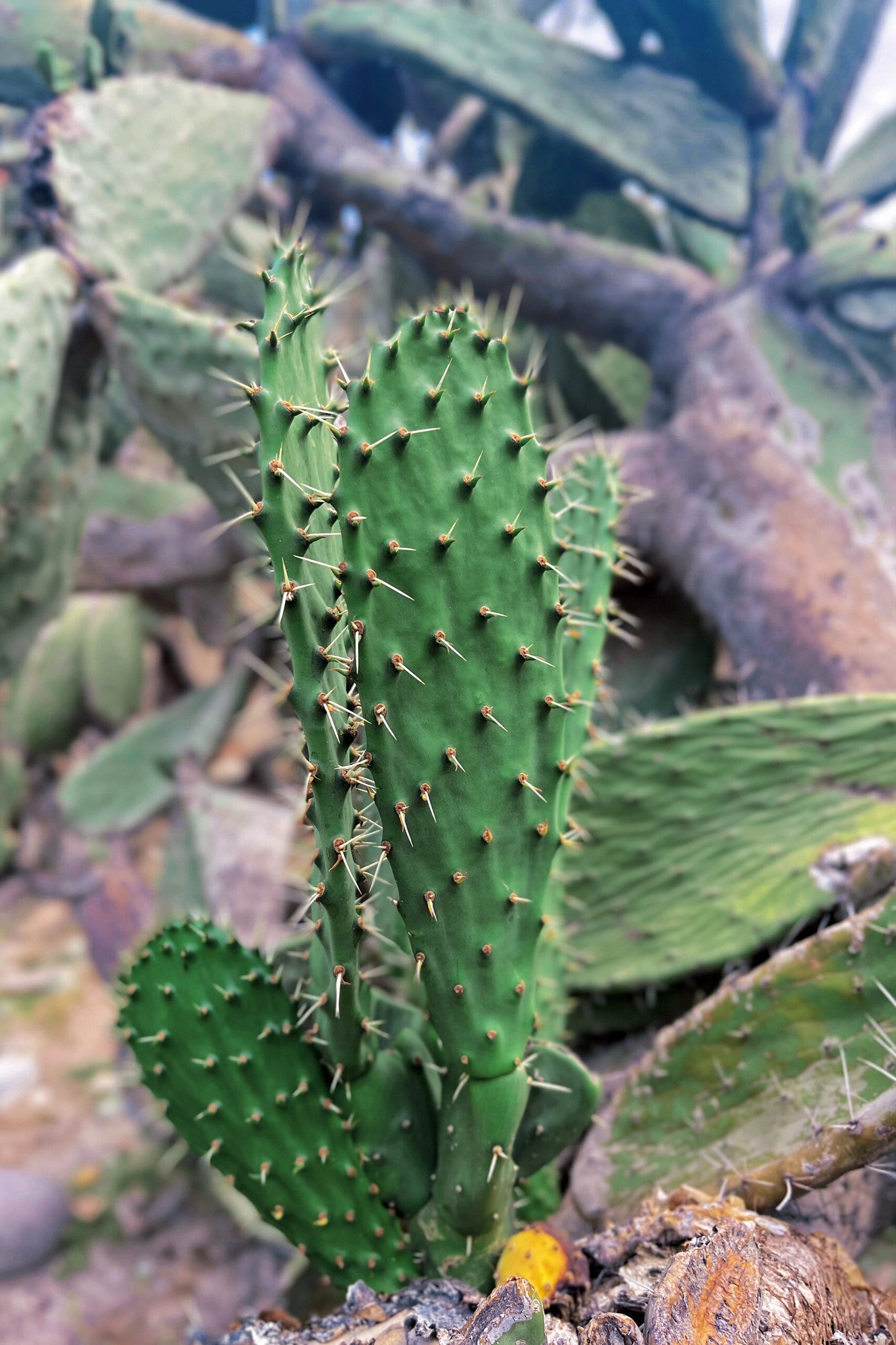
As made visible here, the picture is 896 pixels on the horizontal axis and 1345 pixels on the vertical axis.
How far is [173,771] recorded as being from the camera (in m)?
2.09

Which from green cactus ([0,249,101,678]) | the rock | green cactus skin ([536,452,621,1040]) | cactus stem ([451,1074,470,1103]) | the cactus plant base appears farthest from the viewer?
the rock

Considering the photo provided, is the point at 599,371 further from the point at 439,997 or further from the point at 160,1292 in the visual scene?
the point at 160,1292

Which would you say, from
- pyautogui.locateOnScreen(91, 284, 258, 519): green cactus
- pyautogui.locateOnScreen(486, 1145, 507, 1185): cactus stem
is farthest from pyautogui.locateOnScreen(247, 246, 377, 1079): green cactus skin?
pyautogui.locateOnScreen(91, 284, 258, 519): green cactus

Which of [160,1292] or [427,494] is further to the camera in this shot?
[160,1292]

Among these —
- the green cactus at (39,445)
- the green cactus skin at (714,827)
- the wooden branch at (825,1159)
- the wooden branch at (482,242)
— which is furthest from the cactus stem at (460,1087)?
the wooden branch at (482,242)

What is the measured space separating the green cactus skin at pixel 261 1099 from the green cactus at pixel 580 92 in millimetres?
1884

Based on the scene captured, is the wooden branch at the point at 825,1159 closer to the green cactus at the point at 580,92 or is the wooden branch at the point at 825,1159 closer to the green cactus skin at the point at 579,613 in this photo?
the green cactus skin at the point at 579,613

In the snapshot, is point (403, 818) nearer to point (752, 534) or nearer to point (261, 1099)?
point (261, 1099)

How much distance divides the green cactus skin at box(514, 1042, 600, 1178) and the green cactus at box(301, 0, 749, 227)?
184 cm

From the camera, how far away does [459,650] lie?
566 mm

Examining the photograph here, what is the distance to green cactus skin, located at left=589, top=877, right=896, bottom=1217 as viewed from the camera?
676 mm

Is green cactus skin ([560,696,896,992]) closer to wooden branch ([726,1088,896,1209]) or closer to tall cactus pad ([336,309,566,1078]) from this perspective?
wooden branch ([726,1088,896,1209])

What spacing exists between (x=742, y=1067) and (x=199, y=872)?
1.11m

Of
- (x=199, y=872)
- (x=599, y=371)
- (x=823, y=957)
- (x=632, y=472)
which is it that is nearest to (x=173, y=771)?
(x=199, y=872)
